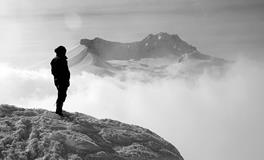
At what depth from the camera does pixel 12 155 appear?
57.0ft

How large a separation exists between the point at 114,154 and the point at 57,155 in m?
2.51

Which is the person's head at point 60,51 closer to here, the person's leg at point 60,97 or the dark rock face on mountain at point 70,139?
the person's leg at point 60,97

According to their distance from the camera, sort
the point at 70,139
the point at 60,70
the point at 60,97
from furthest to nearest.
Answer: the point at 60,97 → the point at 60,70 → the point at 70,139

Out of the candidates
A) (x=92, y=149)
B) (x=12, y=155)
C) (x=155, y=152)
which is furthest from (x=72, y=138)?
(x=155, y=152)

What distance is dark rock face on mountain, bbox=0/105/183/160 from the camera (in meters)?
17.8

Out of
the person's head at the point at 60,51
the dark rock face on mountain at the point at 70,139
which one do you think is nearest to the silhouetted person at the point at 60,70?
the person's head at the point at 60,51

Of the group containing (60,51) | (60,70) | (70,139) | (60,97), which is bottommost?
(70,139)

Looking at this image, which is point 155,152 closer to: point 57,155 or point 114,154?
point 114,154

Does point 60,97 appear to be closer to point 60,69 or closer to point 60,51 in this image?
point 60,69

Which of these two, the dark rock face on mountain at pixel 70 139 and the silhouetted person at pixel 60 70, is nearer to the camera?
the dark rock face on mountain at pixel 70 139

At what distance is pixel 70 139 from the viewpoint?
18391 millimetres

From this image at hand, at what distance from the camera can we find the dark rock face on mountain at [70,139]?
17781 millimetres

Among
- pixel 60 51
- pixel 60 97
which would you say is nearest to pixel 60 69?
pixel 60 51

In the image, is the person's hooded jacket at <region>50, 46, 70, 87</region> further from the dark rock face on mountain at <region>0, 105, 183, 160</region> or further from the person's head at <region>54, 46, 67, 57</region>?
the dark rock face on mountain at <region>0, 105, 183, 160</region>
